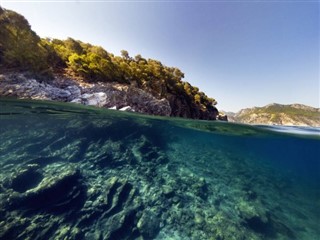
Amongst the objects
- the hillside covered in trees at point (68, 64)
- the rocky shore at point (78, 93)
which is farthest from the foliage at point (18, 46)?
the rocky shore at point (78, 93)

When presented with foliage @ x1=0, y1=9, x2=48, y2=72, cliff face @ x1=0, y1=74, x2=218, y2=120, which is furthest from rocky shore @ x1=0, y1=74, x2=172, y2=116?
foliage @ x1=0, y1=9, x2=48, y2=72

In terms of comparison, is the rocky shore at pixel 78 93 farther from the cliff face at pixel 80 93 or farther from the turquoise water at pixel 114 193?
the turquoise water at pixel 114 193

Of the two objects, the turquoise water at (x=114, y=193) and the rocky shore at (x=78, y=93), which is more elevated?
the rocky shore at (x=78, y=93)

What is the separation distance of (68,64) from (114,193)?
965 inches

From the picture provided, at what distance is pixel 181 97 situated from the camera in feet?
153

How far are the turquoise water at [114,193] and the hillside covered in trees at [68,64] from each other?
7.09 metres

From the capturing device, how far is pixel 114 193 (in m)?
10.0

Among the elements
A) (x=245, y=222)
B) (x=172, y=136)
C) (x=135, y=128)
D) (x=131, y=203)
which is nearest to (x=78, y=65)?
(x=135, y=128)

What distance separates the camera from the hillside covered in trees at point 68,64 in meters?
21.0

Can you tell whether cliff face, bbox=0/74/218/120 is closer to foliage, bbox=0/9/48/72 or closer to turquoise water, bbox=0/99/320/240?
turquoise water, bbox=0/99/320/240

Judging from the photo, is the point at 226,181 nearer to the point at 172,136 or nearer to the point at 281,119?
the point at 172,136

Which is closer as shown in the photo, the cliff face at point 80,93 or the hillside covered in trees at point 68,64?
the cliff face at point 80,93

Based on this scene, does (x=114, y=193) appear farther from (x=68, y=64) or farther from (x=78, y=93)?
(x=68, y=64)

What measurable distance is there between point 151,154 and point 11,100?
1204 centimetres
